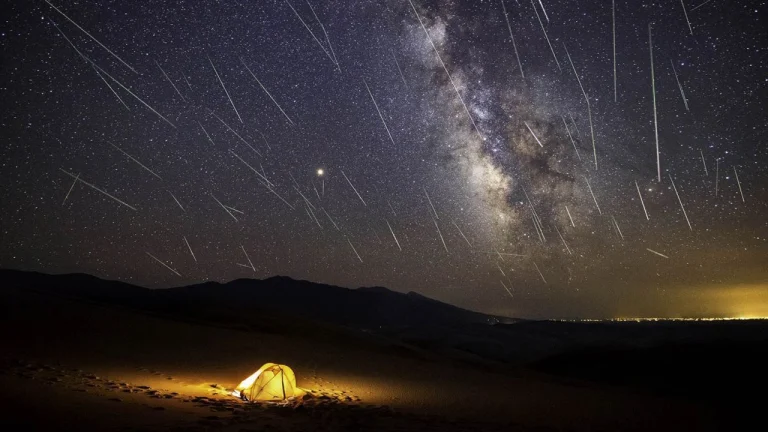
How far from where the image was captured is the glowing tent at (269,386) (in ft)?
44.6

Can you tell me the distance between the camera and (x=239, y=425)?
31.8ft

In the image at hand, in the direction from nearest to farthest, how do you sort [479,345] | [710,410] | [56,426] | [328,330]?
[56,426]
[710,410]
[328,330]
[479,345]

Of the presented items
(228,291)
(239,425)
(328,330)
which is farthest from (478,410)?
(228,291)

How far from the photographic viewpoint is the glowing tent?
13.6 m

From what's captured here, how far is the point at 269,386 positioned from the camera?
45.8 ft

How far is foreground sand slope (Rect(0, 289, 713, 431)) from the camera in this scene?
9.89 metres

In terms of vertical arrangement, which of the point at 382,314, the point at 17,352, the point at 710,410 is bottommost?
the point at 710,410

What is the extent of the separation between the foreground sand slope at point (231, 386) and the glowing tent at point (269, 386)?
0.70m

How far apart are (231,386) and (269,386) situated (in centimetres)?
192

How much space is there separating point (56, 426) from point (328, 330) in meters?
30.2

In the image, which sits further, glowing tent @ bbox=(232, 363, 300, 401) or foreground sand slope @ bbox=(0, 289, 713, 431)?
glowing tent @ bbox=(232, 363, 300, 401)

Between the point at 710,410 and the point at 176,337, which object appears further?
the point at 176,337

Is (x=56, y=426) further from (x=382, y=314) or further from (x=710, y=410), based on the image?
(x=382, y=314)

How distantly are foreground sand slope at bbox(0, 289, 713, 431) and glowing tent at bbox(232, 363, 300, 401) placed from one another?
0.70 metres
